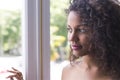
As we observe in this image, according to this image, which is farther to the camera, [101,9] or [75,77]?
[75,77]

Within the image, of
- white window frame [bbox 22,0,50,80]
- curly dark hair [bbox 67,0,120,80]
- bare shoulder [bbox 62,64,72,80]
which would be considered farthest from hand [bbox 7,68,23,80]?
curly dark hair [bbox 67,0,120,80]

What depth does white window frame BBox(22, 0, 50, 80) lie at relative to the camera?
3.65 feet

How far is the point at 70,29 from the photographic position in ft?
3.30

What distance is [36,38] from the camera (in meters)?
1.13

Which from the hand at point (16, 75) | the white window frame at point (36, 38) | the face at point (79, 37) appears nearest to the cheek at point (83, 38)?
the face at point (79, 37)

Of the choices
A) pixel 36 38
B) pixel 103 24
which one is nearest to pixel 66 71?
pixel 36 38

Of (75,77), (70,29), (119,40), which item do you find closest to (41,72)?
(75,77)

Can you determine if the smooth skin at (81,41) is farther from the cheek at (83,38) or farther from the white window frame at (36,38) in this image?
the white window frame at (36,38)

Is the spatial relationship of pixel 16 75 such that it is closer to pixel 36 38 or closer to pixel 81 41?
pixel 36 38

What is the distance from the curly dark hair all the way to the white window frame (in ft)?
0.58

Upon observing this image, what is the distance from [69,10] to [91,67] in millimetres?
279

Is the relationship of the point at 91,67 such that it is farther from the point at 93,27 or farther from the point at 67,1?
the point at 67,1

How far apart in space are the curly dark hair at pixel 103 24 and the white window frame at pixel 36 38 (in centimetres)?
18

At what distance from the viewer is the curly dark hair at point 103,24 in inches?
37.7
